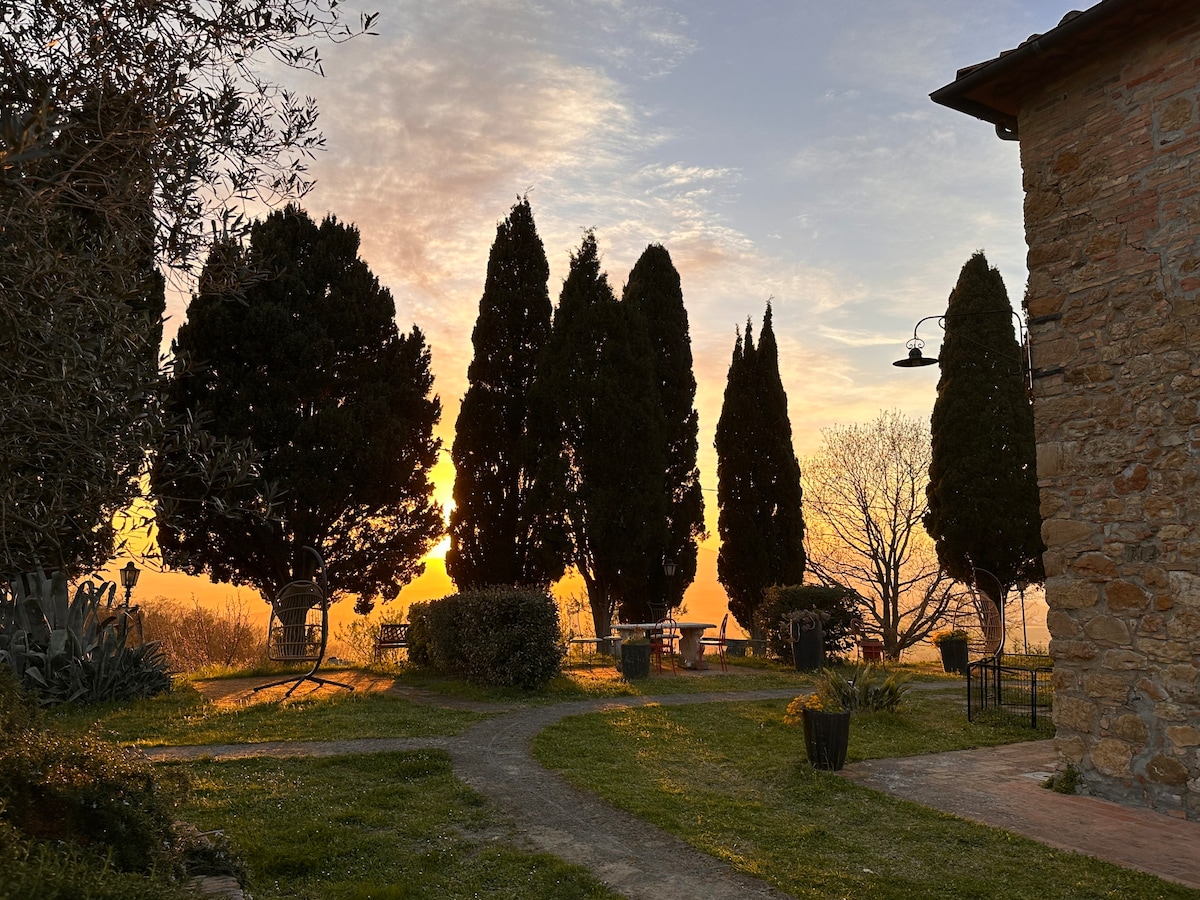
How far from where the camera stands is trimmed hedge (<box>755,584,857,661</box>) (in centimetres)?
1614

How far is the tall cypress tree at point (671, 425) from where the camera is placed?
19812 mm

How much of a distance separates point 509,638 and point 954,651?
9.67 metres

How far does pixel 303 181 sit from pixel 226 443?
190 cm

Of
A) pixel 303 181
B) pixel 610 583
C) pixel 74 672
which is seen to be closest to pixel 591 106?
pixel 303 181

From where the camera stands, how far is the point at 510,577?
18.4 m

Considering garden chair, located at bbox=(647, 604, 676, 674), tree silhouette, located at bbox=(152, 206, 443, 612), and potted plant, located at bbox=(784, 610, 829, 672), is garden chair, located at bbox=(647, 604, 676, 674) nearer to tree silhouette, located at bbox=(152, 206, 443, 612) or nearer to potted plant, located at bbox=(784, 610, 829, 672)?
potted plant, located at bbox=(784, 610, 829, 672)

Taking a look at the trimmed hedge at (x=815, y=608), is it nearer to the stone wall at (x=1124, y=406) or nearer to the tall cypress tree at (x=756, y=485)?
the tall cypress tree at (x=756, y=485)

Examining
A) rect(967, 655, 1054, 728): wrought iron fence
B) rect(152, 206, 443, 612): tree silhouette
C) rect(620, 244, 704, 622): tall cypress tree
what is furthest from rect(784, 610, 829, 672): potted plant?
rect(152, 206, 443, 612): tree silhouette

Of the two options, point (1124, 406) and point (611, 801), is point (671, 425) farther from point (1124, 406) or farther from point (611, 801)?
point (611, 801)

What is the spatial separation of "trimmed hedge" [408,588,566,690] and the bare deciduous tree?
13.1m

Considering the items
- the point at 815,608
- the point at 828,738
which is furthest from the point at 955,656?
the point at 828,738

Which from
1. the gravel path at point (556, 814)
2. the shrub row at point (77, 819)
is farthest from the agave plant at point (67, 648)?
the shrub row at point (77, 819)

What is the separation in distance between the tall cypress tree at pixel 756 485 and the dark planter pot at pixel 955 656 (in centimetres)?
473

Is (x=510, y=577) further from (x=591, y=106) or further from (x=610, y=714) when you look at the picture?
(x=591, y=106)
